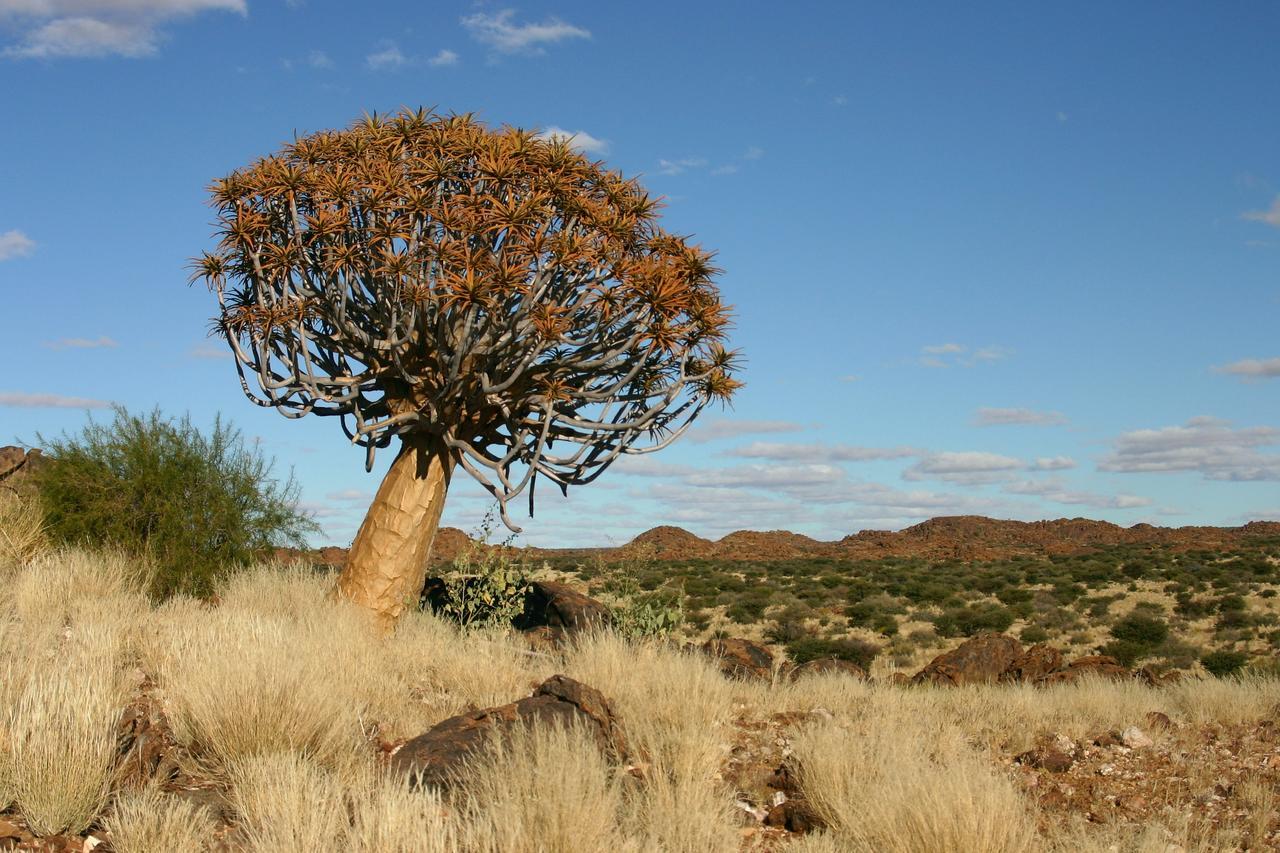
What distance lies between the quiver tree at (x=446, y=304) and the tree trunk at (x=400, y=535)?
0.02 m

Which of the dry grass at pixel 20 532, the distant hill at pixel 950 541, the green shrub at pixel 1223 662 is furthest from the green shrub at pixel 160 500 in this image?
the distant hill at pixel 950 541

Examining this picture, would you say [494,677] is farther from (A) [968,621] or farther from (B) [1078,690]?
(A) [968,621]

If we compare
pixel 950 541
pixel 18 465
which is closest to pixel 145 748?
pixel 18 465

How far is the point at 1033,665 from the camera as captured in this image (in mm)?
14305

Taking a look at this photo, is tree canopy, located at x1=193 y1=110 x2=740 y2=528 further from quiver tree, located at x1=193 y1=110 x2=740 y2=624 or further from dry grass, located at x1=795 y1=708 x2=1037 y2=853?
dry grass, located at x1=795 y1=708 x2=1037 y2=853

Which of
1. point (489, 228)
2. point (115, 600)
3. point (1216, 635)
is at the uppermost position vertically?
point (489, 228)

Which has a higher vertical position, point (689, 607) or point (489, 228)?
point (489, 228)

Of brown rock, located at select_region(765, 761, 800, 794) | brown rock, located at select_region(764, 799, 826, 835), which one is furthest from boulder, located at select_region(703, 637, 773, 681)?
brown rock, located at select_region(764, 799, 826, 835)

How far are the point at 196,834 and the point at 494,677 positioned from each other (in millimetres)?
3824

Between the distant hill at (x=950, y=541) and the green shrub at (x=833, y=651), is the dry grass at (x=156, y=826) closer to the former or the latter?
the green shrub at (x=833, y=651)

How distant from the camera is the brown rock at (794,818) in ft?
22.2

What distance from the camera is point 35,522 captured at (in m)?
14.6

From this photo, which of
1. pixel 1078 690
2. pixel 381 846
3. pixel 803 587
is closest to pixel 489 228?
pixel 381 846

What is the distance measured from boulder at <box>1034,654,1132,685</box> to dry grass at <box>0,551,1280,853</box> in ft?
7.15
